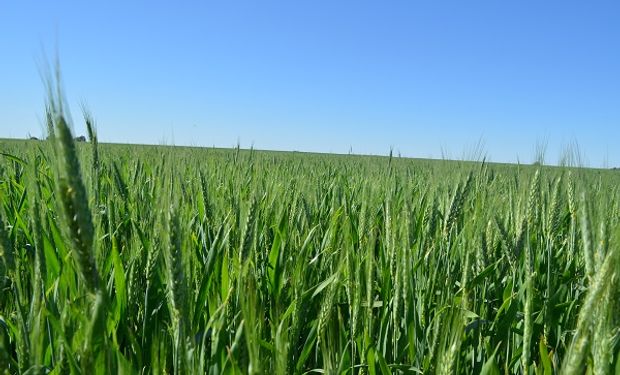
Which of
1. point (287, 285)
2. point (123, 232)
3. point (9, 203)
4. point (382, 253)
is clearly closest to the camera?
point (287, 285)

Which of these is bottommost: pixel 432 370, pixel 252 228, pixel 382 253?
pixel 432 370

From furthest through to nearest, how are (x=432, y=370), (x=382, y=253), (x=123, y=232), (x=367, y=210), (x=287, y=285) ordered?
(x=123, y=232) → (x=367, y=210) → (x=382, y=253) → (x=287, y=285) → (x=432, y=370)

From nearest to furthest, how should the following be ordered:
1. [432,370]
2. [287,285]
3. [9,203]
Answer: [432,370], [287,285], [9,203]

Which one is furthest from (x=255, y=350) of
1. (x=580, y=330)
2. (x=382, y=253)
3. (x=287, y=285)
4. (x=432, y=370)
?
(x=382, y=253)

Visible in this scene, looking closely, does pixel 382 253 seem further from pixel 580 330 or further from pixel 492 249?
pixel 580 330

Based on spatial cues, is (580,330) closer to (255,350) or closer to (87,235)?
(255,350)

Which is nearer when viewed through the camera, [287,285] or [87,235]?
[87,235]

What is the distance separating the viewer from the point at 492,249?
1602mm

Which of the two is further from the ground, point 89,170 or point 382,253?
point 89,170

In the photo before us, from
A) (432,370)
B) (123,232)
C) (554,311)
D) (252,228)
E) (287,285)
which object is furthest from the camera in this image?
(123,232)

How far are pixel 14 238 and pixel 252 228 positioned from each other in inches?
43.6

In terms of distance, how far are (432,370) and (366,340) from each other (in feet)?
0.49

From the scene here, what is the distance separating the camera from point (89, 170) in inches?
74.5

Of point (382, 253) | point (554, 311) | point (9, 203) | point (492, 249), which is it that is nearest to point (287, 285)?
point (382, 253)
